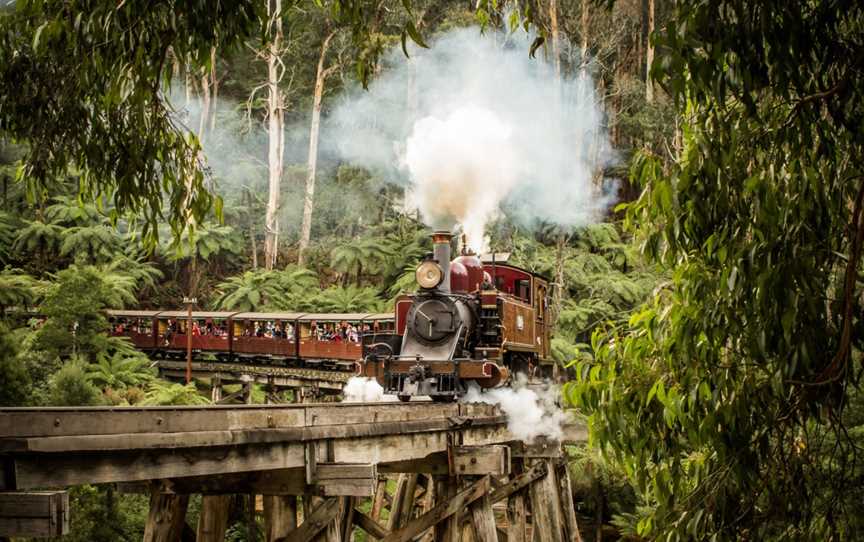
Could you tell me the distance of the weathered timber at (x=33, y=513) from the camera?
452 cm

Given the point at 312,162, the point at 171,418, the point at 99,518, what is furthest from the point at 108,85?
the point at 312,162

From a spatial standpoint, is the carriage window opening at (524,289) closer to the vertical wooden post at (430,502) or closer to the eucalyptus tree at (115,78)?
the vertical wooden post at (430,502)

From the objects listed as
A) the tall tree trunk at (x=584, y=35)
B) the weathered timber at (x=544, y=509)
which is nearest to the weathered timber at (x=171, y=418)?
the weathered timber at (x=544, y=509)

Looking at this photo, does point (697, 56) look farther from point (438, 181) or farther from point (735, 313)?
point (438, 181)

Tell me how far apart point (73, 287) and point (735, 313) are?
825 inches

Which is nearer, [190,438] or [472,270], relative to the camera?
[190,438]

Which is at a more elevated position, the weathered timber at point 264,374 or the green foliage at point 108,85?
the weathered timber at point 264,374

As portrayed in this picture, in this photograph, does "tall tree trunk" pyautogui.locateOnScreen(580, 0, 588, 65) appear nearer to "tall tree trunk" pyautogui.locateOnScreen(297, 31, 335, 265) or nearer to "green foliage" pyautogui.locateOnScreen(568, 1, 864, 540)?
"tall tree trunk" pyautogui.locateOnScreen(297, 31, 335, 265)

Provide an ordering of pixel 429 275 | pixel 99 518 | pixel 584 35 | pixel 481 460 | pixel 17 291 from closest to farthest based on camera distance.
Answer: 1. pixel 481 460
2. pixel 429 275
3. pixel 99 518
4. pixel 17 291
5. pixel 584 35

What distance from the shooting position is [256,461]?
6379mm

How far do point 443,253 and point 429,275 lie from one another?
398mm

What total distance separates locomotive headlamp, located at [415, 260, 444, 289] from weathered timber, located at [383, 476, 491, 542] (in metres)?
5.63

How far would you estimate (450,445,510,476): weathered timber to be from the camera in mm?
9805

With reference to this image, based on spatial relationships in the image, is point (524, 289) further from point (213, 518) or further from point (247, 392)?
point (213, 518)
